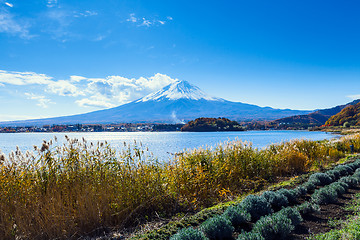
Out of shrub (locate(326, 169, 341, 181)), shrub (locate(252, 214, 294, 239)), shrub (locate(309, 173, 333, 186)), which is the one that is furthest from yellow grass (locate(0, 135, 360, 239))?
shrub (locate(326, 169, 341, 181))

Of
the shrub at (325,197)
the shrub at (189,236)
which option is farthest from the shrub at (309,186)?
the shrub at (189,236)

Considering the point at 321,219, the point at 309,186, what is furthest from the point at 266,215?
the point at 309,186

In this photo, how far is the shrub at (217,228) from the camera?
10.9 ft

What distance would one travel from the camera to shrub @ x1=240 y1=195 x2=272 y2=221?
13.7 feet

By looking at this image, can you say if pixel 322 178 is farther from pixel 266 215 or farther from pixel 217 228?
pixel 217 228

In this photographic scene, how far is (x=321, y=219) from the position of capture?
4168 millimetres

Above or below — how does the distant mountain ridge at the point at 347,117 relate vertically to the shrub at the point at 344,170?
above

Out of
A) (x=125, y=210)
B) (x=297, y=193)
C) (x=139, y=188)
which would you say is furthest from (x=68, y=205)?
(x=297, y=193)

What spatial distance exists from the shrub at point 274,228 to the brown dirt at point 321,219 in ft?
0.77

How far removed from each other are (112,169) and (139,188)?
0.64m

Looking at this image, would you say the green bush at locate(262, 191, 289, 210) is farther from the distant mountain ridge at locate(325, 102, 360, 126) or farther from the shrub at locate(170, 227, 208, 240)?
the distant mountain ridge at locate(325, 102, 360, 126)

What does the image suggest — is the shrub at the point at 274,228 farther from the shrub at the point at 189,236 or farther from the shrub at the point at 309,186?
the shrub at the point at 309,186

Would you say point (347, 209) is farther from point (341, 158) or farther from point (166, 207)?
point (341, 158)

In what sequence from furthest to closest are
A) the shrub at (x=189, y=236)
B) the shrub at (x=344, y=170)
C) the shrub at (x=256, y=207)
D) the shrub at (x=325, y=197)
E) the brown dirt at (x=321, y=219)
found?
the shrub at (x=344, y=170) < the shrub at (x=325, y=197) < the shrub at (x=256, y=207) < the brown dirt at (x=321, y=219) < the shrub at (x=189, y=236)
